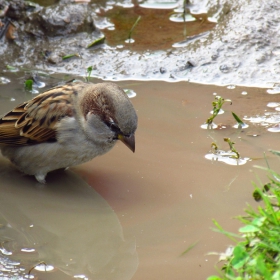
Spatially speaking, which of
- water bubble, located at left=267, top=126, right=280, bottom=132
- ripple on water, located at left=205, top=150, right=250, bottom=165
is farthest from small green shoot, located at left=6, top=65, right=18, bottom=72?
water bubble, located at left=267, top=126, right=280, bottom=132

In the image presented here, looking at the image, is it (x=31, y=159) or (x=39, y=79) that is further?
(x=39, y=79)

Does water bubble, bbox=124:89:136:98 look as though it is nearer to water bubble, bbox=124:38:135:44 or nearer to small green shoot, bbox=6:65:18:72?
water bubble, bbox=124:38:135:44

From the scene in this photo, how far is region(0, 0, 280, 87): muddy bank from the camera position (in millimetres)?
6664

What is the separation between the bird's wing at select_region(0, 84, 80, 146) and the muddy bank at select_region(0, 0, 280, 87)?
1823 mm

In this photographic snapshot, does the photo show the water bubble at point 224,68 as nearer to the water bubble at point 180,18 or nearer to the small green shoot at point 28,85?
the water bubble at point 180,18

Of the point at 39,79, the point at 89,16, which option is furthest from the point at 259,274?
the point at 89,16

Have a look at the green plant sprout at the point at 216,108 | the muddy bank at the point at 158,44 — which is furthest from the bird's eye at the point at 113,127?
the muddy bank at the point at 158,44

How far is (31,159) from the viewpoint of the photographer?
16.2ft

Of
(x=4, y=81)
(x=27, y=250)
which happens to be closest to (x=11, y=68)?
(x=4, y=81)

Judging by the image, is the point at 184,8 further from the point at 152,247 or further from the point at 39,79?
the point at 152,247

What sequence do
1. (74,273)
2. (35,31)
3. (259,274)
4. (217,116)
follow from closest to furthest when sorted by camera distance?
(259,274) < (74,273) < (217,116) < (35,31)

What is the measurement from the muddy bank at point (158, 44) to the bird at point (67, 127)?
6.14 ft

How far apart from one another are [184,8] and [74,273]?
4900 millimetres

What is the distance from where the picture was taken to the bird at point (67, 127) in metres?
4.52
